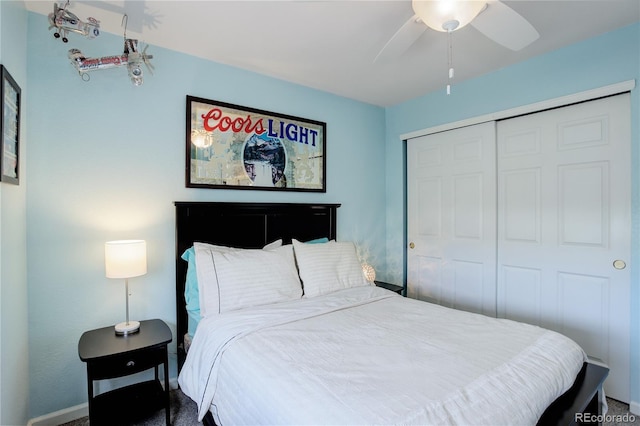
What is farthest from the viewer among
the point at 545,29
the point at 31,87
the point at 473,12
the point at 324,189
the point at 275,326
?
the point at 324,189

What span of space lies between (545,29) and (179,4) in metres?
2.33

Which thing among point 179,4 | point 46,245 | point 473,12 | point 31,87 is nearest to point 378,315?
point 473,12

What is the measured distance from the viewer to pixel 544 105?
249 cm

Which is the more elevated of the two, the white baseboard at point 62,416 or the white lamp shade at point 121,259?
the white lamp shade at point 121,259

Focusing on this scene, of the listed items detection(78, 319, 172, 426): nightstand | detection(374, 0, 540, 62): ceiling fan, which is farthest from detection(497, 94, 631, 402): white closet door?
detection(78, 319, 172, 426): nightstand

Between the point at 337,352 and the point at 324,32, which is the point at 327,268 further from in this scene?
the point at 324,32

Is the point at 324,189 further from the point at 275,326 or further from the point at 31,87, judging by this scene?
the point at 31,87

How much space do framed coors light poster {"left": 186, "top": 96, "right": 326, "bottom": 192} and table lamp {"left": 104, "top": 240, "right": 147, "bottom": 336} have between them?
65cm

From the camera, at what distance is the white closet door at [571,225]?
86.5 inches

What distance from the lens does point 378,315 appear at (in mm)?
2018

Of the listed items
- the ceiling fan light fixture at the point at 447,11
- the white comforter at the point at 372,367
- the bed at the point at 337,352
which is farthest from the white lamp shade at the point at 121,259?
the ceiling fan light fixture at the point at 447,11

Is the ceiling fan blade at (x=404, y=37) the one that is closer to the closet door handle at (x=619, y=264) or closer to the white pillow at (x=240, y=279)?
the white pillow at (x=240, y=279)

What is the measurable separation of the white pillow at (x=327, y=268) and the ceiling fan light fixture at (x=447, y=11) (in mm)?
1666

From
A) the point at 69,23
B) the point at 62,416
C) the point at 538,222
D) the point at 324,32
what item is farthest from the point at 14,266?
the point at 538,222
